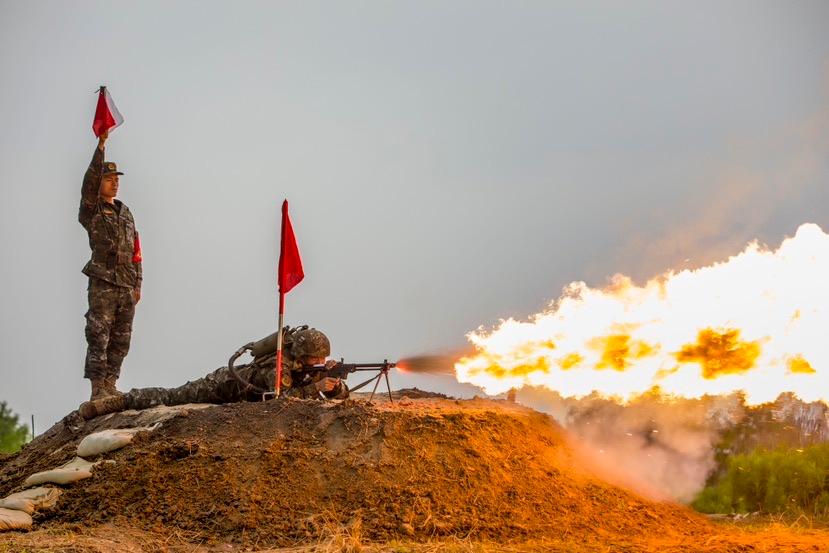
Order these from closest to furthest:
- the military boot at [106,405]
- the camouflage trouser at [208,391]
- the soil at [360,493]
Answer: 1. the soil at [360,493]
2. the camouflage trouser at [208,391]
3. the military boot at [106,405]

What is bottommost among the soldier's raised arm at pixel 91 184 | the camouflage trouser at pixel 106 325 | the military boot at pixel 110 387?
the military boot at pixel 110 387

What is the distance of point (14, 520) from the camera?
12.0 m

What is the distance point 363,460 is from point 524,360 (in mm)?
3675

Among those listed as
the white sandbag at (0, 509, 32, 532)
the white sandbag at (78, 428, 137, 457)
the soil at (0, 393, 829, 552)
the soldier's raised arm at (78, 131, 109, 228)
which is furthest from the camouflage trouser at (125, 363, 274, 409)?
the white sandbag at (0, 509, 32, 532)

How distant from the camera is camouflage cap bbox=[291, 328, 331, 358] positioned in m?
15.2

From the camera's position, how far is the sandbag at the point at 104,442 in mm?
13883

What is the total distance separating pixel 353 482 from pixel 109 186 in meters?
7.77

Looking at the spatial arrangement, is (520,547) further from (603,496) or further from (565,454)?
(565,454)

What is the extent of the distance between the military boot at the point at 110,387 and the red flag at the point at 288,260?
3.98m

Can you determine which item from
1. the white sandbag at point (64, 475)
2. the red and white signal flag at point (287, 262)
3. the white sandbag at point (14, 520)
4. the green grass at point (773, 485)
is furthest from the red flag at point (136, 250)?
the green grass at point (773, 485)

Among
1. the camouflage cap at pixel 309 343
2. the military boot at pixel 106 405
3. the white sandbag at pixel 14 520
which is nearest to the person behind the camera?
the white sandbag at pixel 14 520

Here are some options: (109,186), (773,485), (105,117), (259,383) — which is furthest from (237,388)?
(773,485)

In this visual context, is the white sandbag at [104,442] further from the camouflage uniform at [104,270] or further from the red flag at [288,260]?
the red flag at [288,260]

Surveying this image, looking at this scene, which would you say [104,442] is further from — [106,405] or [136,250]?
[136,250]
